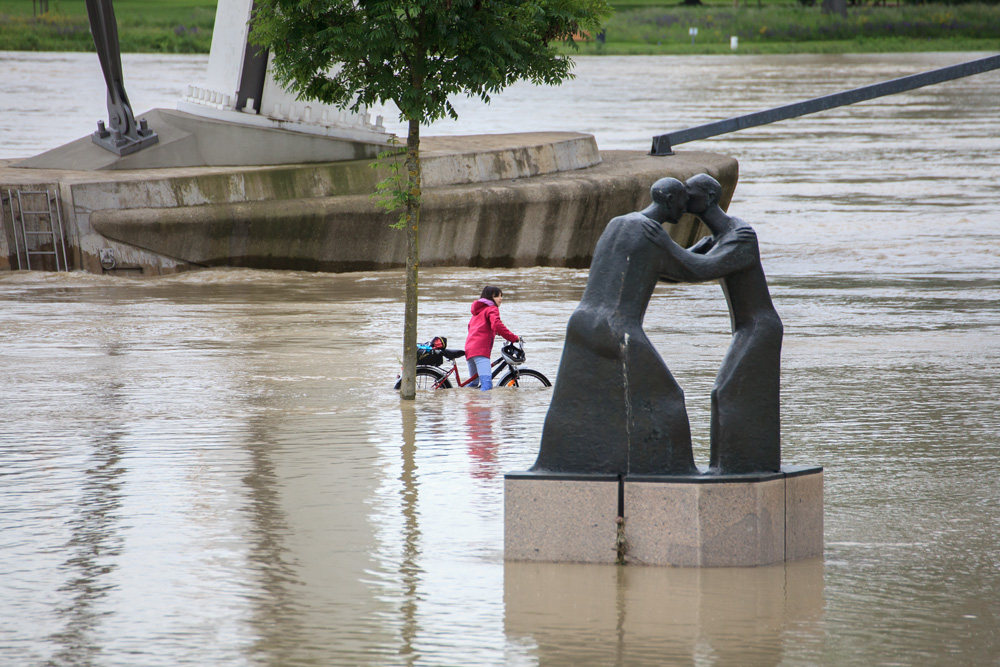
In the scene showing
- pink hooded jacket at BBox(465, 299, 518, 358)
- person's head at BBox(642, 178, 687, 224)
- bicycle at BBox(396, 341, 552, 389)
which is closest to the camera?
person's head at BBox(642, 178, 687, 224)

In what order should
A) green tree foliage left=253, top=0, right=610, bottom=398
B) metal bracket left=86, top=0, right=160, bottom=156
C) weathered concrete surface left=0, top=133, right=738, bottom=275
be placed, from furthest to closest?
metal bracket left=86, top=0, right=160, bottom=156, weathered concrete surface left=0, top=133, right=738, bottom=275, green tree foliage left=253, top=0, right=610, bottom=398

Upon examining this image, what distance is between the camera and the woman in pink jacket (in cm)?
1244

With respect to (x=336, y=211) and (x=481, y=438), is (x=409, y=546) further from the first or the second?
(x=336, y=211)

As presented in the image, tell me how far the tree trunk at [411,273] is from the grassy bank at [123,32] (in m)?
68.2

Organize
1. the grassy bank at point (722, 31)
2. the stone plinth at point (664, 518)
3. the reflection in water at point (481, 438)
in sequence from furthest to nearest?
the grassy bank at point (722, 31)
the reflection in water at point (481, 438)
the stone plinth at point (664, 518)

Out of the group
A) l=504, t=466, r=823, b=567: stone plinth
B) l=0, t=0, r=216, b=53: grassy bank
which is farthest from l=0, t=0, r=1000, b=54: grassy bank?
l=504, t=466, r=823, b=567: stone plinth

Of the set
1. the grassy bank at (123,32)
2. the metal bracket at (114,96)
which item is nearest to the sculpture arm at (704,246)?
the metal bracket at (114,96)

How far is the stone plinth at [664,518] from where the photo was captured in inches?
272

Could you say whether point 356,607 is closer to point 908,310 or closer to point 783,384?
point 783,384

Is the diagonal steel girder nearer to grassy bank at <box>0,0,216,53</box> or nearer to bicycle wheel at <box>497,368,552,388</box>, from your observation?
bicycle wheel at <box>497,368,552,388</box>

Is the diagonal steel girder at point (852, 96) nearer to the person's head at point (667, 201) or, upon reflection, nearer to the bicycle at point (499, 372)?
the bicycle at point (499, 372)

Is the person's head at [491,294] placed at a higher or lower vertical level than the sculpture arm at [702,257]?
lower

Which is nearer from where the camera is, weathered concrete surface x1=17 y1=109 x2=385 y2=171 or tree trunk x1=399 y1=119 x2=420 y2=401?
tree trunk x1=399 y1=119 x2=420 y2=401

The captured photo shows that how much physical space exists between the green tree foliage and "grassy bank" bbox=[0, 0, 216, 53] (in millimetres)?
68477
